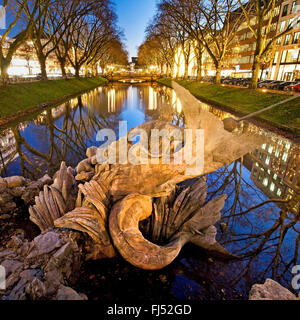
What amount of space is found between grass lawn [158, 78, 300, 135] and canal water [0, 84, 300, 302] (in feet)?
10.0

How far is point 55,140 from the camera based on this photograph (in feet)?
36.7

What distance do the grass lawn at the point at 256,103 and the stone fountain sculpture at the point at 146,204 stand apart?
10.9 metres

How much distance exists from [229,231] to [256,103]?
16.0 meters

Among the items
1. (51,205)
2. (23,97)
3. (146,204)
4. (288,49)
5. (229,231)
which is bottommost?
(229,231)

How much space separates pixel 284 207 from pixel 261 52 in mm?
18259

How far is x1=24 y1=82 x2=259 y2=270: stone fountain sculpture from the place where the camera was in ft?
12.0

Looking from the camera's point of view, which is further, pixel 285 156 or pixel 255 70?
pixel 255 70

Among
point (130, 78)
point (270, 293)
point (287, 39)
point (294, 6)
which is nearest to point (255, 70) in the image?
point (270, 293)

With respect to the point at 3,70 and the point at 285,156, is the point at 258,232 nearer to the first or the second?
the point at 285,156

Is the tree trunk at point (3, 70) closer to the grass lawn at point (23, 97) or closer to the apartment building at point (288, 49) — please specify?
the grass lawn at point (23, 97)
